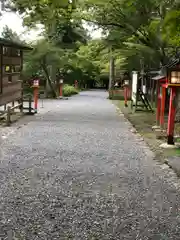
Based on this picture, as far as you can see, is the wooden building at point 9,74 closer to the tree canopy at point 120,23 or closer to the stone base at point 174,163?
the tree canopy at point 120,23

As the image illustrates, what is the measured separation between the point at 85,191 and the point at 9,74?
9.00 m

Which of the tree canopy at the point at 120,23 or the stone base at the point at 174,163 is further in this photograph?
the tree canopy at the point at 120,23

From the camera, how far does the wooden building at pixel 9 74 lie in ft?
38.8

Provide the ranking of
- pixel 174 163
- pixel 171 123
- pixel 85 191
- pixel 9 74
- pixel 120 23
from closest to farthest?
pixel 85 191 < pixel 174 163 < pixel 171 123 < pixel 9 74 < pixel 120 23

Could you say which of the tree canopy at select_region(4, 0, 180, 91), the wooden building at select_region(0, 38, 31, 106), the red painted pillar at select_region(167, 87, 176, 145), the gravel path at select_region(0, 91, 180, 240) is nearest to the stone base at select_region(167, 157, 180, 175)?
the gravel path at select_region(0, 91, 180, 240)

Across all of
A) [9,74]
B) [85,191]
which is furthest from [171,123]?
[9,74]

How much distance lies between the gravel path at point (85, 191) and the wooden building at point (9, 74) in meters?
3.61

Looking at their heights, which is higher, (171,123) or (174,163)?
(171,123)

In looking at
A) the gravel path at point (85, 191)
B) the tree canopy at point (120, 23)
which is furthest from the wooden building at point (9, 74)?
the gravel path at point (85, 191)

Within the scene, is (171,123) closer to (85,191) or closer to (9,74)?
(85,191)

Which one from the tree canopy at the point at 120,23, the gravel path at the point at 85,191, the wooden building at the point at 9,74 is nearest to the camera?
the gravel path at the point at 85,191

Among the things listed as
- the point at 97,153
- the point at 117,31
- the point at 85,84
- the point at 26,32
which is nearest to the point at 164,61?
the point at 117,31

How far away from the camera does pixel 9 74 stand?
42.6ft

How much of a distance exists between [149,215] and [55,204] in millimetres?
1125
